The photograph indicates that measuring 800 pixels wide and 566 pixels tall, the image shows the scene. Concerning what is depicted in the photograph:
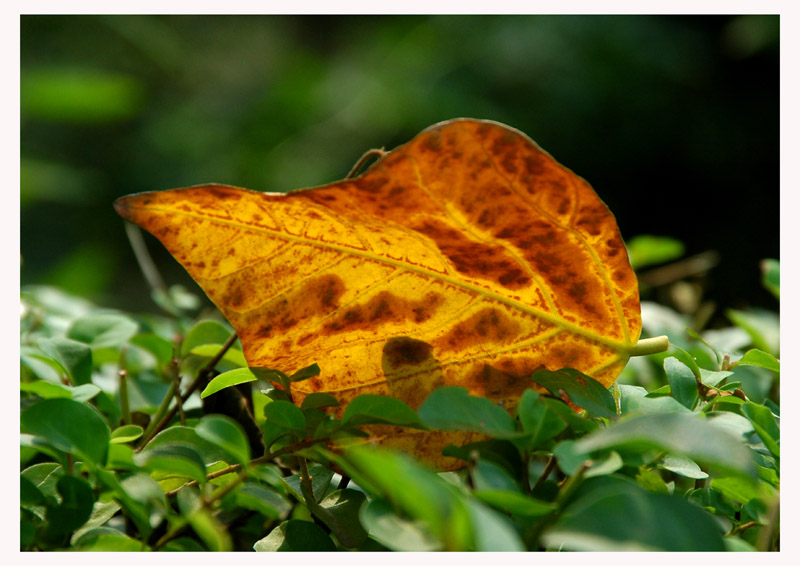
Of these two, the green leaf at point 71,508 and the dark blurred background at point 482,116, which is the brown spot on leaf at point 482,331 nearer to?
the green leaf at point 71,508

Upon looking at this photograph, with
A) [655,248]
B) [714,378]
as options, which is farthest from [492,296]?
[655,248]

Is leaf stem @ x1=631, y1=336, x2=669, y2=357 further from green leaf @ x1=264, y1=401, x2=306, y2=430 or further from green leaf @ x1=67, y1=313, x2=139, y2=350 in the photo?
green leaf @ x1=67, y1=313, x2=139, y2=350

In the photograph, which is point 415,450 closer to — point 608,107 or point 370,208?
point 370,208

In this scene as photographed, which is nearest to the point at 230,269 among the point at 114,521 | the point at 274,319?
the point at 274,319

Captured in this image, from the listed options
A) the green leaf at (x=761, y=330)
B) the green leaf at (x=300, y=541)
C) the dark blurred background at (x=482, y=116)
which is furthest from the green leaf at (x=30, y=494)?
the dark blurred background at (x=482, y=116)

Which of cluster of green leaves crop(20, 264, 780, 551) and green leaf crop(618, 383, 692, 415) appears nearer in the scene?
cluster of green leaves crop(20, 264, 780, 551)

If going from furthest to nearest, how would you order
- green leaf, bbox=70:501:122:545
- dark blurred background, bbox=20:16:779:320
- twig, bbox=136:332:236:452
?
dark blurred background, bbox=20:16:779:320
twig, bbox=136:332:236:452
green leaf, bbox=70:501:122:545

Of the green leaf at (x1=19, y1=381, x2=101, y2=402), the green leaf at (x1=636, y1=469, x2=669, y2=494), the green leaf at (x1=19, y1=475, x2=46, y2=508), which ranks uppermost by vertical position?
the green leaf at (x1=19, y1=381, x2=101, y2=402)

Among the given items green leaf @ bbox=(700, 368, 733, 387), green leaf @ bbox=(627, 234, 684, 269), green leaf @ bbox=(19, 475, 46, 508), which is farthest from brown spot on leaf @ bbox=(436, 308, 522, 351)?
green leaf @ bbox=(627, 234, 684, 269)

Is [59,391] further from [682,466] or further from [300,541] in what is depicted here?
[682,466]
